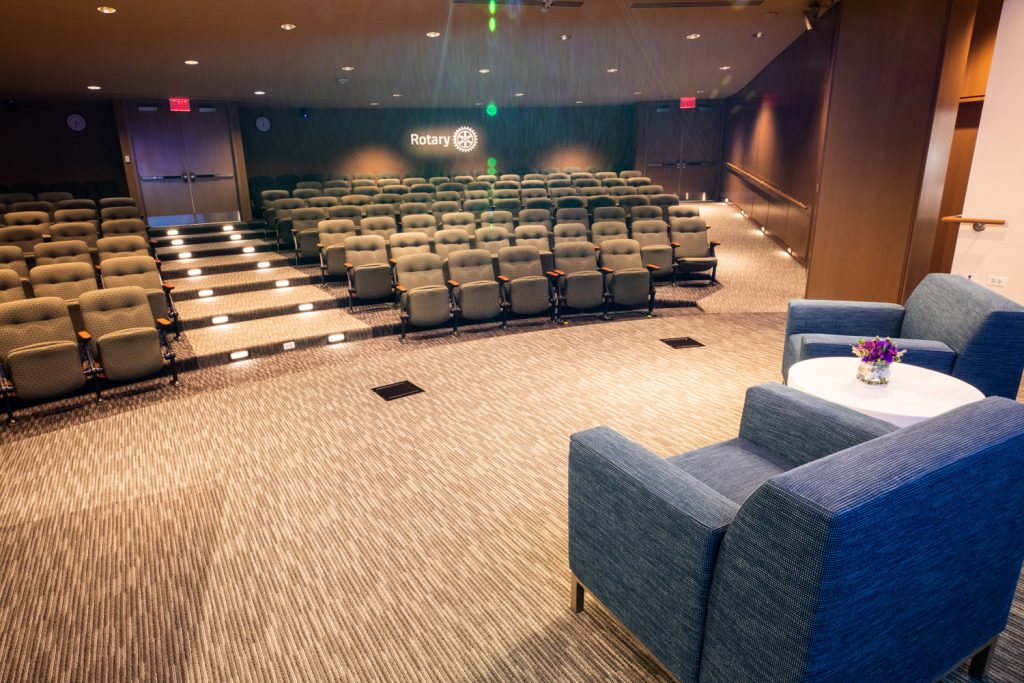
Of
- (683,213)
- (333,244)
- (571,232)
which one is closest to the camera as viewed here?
(571,232)

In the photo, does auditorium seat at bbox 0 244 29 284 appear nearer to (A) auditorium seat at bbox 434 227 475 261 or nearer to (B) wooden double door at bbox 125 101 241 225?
(A) auditorium seat at bbox 434 227 475 261

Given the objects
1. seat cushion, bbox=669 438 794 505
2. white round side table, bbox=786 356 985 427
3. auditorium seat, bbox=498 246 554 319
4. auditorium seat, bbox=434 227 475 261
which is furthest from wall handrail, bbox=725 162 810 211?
seat cushion, bbox=669 438 794 505

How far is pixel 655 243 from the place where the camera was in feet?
25.9

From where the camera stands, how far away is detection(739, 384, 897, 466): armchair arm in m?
2.16

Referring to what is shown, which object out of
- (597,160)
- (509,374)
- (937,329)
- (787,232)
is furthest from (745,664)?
(597,160)

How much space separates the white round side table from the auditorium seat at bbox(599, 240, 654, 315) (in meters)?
3.30

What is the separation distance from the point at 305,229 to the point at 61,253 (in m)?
2.89

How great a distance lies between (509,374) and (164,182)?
10891 mm

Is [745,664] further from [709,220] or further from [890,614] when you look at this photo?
[709,220]

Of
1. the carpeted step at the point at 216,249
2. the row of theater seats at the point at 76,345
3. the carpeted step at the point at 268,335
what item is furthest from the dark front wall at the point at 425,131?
the row of theater seats at the point at 76,345

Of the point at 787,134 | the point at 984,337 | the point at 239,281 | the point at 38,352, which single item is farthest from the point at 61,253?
the point at 787,134

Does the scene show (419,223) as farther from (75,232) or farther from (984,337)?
(984,337)

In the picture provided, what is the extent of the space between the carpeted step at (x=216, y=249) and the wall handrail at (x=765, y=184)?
27.5 feet

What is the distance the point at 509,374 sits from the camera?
4953mm
